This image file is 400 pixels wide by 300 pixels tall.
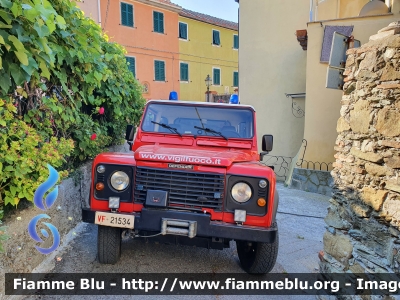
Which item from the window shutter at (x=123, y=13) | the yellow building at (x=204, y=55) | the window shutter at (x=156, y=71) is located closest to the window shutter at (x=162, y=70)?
the window shutter at (x=156, y=71)

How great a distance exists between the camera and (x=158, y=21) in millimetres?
17812

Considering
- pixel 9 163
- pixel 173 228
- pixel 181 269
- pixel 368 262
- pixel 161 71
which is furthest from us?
pixel 161 71

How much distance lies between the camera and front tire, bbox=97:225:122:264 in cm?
320

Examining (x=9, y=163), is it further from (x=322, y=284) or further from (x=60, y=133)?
(x=322, y=284)

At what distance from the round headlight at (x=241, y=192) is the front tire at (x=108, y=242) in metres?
1.31

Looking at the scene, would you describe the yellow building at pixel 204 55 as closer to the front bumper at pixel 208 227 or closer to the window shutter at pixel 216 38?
the window shutter at pixel 216 38

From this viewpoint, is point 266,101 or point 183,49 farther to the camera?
point 183,49

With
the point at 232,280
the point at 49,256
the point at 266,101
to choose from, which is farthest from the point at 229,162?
the point at 266,101

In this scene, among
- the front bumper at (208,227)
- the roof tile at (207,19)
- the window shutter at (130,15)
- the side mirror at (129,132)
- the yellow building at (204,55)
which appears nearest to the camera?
the front bumper at (208,227)

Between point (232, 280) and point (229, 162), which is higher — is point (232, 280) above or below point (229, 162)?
below

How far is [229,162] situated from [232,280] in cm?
129

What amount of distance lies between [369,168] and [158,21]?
1766 cm

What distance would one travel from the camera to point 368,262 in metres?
2.24

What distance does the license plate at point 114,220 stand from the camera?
Answer: 2850mm
